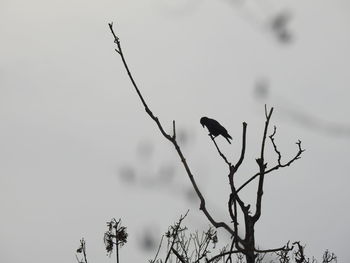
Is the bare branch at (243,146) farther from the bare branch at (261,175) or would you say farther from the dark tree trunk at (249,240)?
the dark tree trunk at (249,240)

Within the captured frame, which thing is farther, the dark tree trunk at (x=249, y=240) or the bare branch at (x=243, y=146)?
the bare branch at (x=243, y=146)

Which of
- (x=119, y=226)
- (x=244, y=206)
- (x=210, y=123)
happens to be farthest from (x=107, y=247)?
(x=244, y=206)

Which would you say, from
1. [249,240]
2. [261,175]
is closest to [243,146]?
[261,175]

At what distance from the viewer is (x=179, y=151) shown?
2.47 meters

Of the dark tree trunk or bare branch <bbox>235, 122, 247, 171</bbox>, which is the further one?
bare branch <bbox>235, 122, 247, 171</bbox>

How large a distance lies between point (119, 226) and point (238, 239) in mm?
4563

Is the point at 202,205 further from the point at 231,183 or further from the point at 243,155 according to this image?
the point at 243,155

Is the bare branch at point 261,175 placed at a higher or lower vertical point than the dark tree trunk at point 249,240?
higher

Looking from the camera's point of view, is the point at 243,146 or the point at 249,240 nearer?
the point at 249,240

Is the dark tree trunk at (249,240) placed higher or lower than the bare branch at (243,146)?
lower

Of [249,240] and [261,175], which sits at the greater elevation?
[261,175]

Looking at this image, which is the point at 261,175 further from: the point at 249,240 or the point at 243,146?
the point at 249,240

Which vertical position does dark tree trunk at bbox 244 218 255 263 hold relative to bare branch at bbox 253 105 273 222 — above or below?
below

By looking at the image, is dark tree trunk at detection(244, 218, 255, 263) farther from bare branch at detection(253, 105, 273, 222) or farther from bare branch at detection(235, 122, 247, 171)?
bare branch at detection(235, 122, 247, 171)
